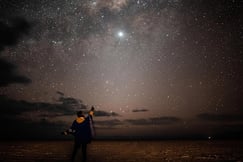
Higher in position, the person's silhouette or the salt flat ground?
the person's silhouette

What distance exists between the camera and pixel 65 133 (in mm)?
9836

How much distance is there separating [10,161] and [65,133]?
409 centimetres

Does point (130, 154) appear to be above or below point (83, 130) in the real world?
below

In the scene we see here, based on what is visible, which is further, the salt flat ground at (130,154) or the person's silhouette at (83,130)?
the salt flat ground at (130,154)

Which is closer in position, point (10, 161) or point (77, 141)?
point (77, 141)

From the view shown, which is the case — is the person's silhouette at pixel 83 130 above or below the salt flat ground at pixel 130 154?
above

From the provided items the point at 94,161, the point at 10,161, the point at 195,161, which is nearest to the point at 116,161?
the point at 94,161

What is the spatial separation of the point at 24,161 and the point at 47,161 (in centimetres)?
104

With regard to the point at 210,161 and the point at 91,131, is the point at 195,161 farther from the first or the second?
the point at 91,131

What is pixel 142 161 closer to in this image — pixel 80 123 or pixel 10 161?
pixel 80 123

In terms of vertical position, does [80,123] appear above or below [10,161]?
above

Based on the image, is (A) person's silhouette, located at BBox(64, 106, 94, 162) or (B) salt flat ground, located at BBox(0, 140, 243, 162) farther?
(B) salt flat ground, located at BBox(0, 140, 243, 162)

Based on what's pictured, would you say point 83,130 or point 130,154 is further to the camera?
point 130,154

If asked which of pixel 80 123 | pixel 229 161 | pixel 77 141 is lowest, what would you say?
pixel 229 161
